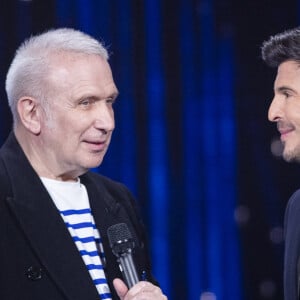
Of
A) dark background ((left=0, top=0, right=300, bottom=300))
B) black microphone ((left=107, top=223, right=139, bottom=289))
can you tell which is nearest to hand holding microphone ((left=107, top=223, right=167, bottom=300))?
black microphone ((left=107, top=223, right=139, bottom=289))

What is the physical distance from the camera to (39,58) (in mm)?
2008

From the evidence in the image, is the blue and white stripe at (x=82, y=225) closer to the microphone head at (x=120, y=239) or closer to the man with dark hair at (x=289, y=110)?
the microphone head at (x=120, y=239)

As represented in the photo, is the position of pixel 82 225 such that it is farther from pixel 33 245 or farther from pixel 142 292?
pixel 142 292

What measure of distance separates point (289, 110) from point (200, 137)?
107cm

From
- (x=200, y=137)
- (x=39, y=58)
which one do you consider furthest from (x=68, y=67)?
(x=200, y=137)

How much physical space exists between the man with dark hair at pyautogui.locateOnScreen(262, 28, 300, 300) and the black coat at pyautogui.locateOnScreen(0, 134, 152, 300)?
613 millimetres

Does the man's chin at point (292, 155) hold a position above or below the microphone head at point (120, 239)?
above

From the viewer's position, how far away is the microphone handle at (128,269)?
1738 mm

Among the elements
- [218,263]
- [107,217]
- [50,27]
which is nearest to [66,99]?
[107,217]

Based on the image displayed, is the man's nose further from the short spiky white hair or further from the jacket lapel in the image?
the jacket lapel

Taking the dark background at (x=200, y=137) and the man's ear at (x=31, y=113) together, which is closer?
the man's ear at (x=31, y=113)

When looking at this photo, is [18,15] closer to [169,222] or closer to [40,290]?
[169,222]

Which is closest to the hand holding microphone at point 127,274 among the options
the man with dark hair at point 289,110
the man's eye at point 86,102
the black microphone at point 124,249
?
the black microphone at point 124,249

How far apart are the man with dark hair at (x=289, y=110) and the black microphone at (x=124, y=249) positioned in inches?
26.2
